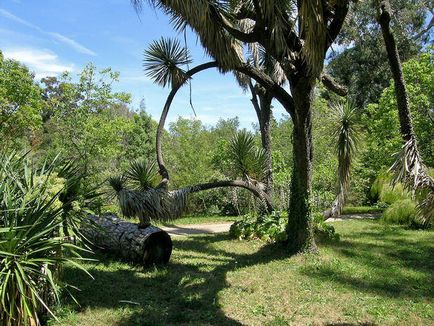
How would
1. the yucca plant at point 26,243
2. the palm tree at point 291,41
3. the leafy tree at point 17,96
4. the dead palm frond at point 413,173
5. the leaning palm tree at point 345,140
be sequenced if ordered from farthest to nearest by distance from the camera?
1. the leafy tree at point 17,96
2. the leaning palm tree at point 345,140
3. the palm tree at point 291,41
4. the dead palm frond at point 413,173
5. the yucca plant at point 26,243

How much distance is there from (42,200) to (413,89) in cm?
1609

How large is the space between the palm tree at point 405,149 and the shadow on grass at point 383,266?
9.45 ft

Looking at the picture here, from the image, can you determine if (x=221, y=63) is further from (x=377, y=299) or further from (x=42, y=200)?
(x=377, y=299)

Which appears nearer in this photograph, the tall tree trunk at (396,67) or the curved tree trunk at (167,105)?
the tall tree trunk at (396,67)

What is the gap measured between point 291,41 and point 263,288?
16.1ft

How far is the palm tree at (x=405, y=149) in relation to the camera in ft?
15.5

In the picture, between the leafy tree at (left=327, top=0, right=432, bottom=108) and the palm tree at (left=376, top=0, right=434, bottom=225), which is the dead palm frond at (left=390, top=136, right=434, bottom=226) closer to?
the palm tree at (left=376, top=0, right=434, bottom=225)

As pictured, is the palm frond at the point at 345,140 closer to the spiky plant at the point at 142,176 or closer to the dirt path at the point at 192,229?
the spiky plant at the point at 142,176

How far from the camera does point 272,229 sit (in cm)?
1089

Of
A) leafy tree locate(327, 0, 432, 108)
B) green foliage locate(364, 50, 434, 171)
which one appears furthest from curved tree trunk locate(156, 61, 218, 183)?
leafy tree locate(327, 0, 432, 108)

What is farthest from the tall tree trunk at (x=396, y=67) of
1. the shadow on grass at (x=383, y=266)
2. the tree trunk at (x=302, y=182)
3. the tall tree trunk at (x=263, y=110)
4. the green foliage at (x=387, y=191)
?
the green foliage at (x=387, y=191)

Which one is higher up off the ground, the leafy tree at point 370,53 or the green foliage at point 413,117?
the leafy tree at point 370,53

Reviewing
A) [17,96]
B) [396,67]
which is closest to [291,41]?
[396,67]

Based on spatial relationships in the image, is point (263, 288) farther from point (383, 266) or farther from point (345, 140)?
point (345, 140)
